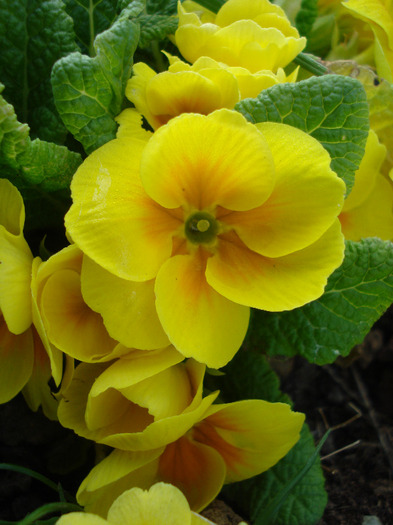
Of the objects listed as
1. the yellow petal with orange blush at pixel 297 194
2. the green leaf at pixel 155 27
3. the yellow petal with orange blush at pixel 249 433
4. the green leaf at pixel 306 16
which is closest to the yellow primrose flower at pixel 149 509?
the yellow petal with orange blush at pixel 249 433

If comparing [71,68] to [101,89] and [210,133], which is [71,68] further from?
[210,133]

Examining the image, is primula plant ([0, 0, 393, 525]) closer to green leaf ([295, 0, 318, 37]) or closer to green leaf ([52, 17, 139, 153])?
green leaf ([52, 17, 139, 153])

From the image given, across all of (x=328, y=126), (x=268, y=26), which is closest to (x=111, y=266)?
(x=328, y=126)

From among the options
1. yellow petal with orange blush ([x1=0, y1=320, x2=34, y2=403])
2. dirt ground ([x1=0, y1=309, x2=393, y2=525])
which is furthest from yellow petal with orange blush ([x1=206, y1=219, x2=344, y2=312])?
dirt ground ([x1=0, y1=309, x2=393, y2=525])

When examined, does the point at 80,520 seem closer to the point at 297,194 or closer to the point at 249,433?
the point at 249,433

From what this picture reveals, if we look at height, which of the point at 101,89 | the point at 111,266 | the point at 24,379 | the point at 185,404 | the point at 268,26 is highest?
the point at 268,26

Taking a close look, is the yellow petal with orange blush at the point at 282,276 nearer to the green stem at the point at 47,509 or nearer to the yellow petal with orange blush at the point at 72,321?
the yellow petal with orange blush at the point at 72,321

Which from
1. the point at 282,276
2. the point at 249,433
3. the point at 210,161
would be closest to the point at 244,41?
the point at 210,161
